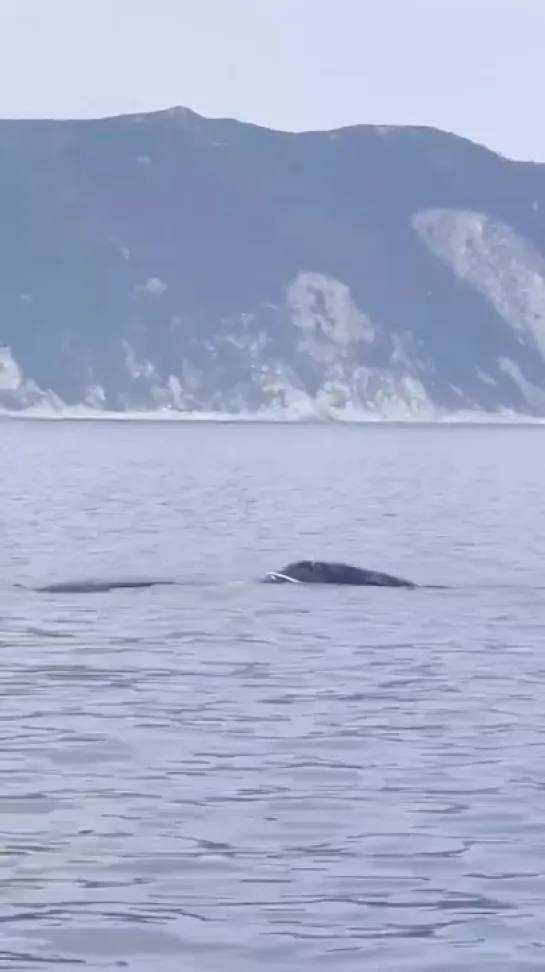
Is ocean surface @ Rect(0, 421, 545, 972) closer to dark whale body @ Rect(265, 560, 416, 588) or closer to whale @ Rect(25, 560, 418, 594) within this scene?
whale @ Rect(25, 560, 418, 594)

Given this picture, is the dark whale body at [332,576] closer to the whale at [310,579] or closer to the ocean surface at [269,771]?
the whale at [310,579]

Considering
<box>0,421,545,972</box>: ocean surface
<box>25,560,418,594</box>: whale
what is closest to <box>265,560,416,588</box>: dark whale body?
<box>25,560,418,594</box>: whale

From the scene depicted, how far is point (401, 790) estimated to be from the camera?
21.7 m

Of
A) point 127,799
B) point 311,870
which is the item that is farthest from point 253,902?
point 127,799

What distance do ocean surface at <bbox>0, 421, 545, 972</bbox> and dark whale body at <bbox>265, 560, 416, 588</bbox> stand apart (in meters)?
0.96

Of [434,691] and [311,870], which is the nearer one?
[311,870]

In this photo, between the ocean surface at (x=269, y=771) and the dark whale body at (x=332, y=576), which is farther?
the dark whale body at (x=332, y=576)

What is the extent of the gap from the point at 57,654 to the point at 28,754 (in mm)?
8838

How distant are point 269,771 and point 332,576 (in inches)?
894

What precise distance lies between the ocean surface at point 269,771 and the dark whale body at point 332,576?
3.16 ft

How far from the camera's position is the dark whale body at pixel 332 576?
45053 millimetres

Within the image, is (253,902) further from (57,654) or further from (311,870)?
(57,654)

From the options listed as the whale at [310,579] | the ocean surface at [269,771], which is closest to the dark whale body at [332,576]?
the whale at [310,579]

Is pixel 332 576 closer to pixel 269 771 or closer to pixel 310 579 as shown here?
pixel 310 579
